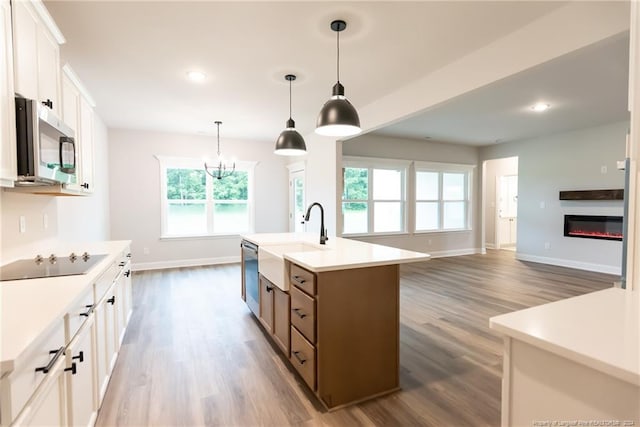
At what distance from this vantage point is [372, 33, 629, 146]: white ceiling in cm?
294

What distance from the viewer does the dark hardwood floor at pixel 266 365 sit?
6.13 feet

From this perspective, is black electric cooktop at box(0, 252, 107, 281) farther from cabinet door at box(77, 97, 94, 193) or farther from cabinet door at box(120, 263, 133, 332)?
cabinet door at box(77, 97, 94, 193)

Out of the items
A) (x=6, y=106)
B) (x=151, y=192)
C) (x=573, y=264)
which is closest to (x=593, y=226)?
(x=573, y=264)

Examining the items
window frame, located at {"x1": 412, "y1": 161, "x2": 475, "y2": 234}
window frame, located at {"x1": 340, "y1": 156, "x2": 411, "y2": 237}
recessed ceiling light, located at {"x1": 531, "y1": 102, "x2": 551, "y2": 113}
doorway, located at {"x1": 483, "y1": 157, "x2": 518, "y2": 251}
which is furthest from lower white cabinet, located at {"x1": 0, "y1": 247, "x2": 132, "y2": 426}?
doorway, located at {"x1": 483, "y1": 157, "x2": 518, "y2": 251}

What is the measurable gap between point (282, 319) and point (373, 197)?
178 inches

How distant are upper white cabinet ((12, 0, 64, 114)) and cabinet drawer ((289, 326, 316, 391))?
2.16 m

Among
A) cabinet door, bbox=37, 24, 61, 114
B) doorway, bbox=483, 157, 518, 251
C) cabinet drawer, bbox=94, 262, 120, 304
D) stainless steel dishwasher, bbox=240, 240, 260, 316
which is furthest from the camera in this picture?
doorway, bbox=483, 157, 518, 251

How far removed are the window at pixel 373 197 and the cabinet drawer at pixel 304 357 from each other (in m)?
4.18

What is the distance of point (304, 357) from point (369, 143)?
5.07 meters

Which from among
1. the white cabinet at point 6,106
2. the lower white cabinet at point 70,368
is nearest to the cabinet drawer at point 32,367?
the lower white cabinet at point 70,368

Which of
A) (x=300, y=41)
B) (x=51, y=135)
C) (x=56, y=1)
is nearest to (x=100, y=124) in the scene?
(x=56, y=1)

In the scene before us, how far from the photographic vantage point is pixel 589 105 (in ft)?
14.3

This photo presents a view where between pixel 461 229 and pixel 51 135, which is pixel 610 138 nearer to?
pixel 461 229

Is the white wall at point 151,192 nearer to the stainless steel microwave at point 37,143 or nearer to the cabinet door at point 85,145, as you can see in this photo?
the cabinet door at point 85,145
